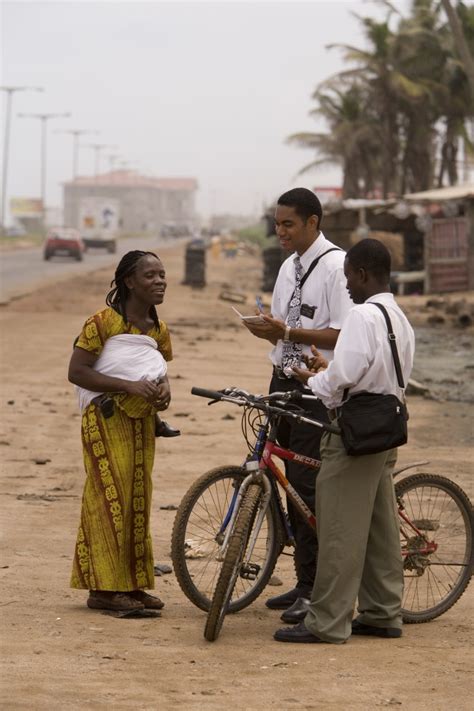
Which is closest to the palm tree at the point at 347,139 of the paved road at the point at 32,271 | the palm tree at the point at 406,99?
the palm tree at the point at 406,99

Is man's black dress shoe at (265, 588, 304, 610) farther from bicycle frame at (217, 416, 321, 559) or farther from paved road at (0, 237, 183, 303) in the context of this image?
paved road at (0, 237, 183, 303)

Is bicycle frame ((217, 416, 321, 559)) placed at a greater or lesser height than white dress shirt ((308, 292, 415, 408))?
lesser

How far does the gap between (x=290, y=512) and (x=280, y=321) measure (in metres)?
0.86

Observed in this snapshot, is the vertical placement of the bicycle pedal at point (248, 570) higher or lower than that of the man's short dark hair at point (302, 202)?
lower

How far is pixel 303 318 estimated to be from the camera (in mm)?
5770

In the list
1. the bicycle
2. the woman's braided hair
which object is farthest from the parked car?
the woman's braided hair

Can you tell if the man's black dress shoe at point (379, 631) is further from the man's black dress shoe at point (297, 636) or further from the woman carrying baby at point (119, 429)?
the woman carrying baby at point (119, 429)

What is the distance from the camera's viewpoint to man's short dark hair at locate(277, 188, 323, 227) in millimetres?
5762

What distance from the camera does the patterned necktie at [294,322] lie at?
228 inches

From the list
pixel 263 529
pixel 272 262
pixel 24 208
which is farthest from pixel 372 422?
pixel 24 208

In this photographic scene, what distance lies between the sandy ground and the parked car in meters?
43.6

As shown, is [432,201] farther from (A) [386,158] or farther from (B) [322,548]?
(B) [322,548]

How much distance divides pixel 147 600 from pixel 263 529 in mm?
591

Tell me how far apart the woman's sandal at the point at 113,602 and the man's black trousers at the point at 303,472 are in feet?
2.34
